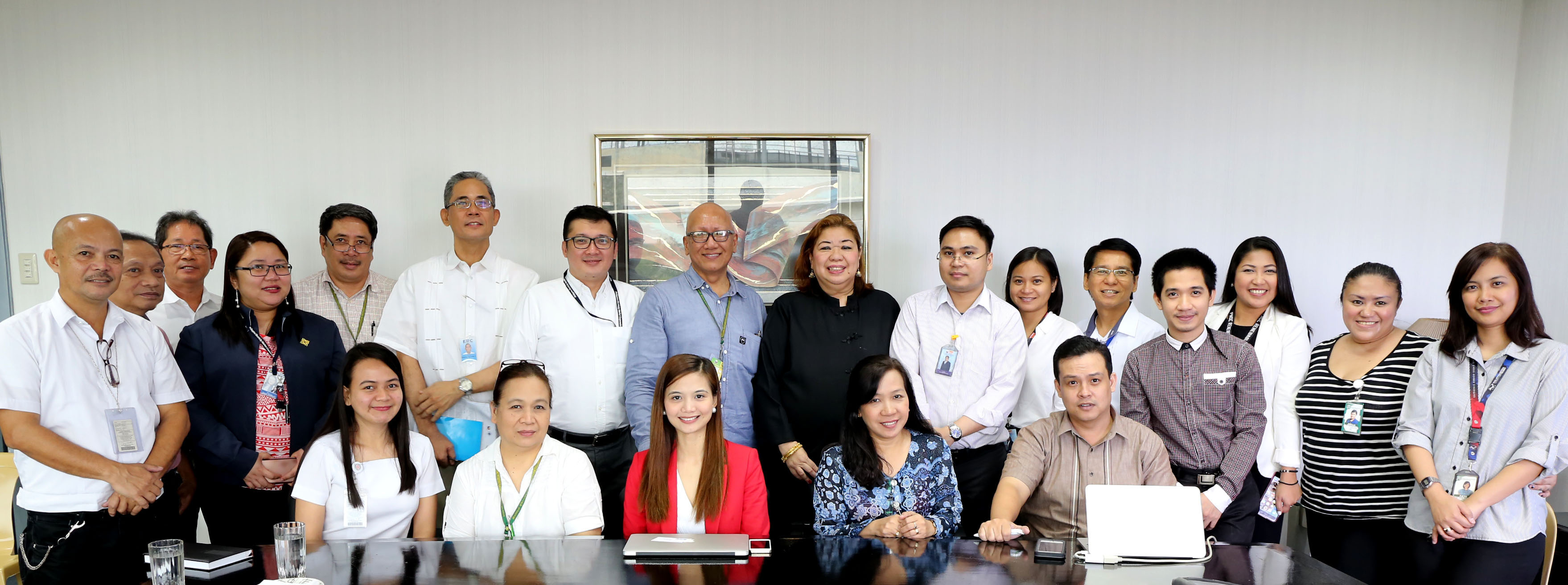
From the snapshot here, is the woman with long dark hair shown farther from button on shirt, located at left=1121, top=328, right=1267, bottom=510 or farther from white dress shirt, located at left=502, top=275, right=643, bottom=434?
white dress shirt, located at left=502, top=275, right=643, bottom=434

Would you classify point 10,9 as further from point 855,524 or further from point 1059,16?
point 1059,16

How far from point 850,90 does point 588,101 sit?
1246 mm

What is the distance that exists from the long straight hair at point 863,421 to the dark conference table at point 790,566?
34 centimetres

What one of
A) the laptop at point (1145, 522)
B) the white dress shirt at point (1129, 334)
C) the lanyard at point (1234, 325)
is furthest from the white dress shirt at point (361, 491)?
the lanyard at point (1234, 325)

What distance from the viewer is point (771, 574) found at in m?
1.89

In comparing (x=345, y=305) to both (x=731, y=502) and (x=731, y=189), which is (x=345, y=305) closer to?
(x=731, y=189)

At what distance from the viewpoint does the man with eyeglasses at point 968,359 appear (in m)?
3.03

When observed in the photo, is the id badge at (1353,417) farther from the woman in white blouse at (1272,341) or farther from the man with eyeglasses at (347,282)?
the man with eyeglasses at (347,282)

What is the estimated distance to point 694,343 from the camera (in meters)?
3.13

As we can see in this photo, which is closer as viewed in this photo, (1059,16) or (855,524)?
(855,524)

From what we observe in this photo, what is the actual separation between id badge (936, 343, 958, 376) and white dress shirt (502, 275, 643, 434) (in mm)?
1172

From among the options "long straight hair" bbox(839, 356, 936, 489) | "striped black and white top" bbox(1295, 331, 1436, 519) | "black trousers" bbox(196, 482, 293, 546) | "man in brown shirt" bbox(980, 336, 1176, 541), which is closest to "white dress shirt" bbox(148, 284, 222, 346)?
"black trousers" bbox(196, 482, 293, 546)

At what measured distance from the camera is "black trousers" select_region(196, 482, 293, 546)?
299cm

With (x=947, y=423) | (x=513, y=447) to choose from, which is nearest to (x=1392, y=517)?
(x=947, y=423)
